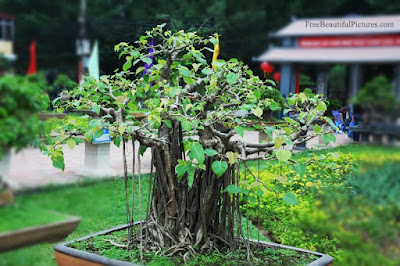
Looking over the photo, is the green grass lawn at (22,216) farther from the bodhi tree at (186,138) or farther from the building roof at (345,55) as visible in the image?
the bodhi tree at (186,138)

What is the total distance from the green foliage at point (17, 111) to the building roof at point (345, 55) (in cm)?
45

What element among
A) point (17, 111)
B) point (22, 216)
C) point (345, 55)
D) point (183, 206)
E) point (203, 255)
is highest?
point (345, 55)

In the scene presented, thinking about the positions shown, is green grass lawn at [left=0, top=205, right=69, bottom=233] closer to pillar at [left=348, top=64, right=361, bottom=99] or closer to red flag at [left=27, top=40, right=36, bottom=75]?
red flag at [left=27, top=40, right=36, bottom=75]

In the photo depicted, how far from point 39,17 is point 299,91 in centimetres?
119

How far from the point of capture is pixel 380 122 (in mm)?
712

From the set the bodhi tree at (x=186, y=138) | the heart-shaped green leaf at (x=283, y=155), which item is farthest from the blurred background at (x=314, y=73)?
the bodhi tree at (x=186, y=138)

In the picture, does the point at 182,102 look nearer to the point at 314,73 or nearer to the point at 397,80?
the point at 314,73

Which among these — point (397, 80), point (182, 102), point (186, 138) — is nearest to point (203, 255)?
point (186, 138)

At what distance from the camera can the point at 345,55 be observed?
840 millimetres

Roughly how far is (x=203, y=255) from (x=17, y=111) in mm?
1487

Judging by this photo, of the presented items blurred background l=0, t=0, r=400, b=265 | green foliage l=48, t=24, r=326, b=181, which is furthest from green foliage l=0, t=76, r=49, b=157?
green foliage l=48, t=24, r=326, b=181

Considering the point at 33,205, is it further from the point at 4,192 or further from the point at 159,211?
the point at 159,211

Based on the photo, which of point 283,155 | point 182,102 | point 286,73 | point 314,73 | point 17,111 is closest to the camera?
point 17,111

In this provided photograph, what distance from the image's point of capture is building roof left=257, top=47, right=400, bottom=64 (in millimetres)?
779
